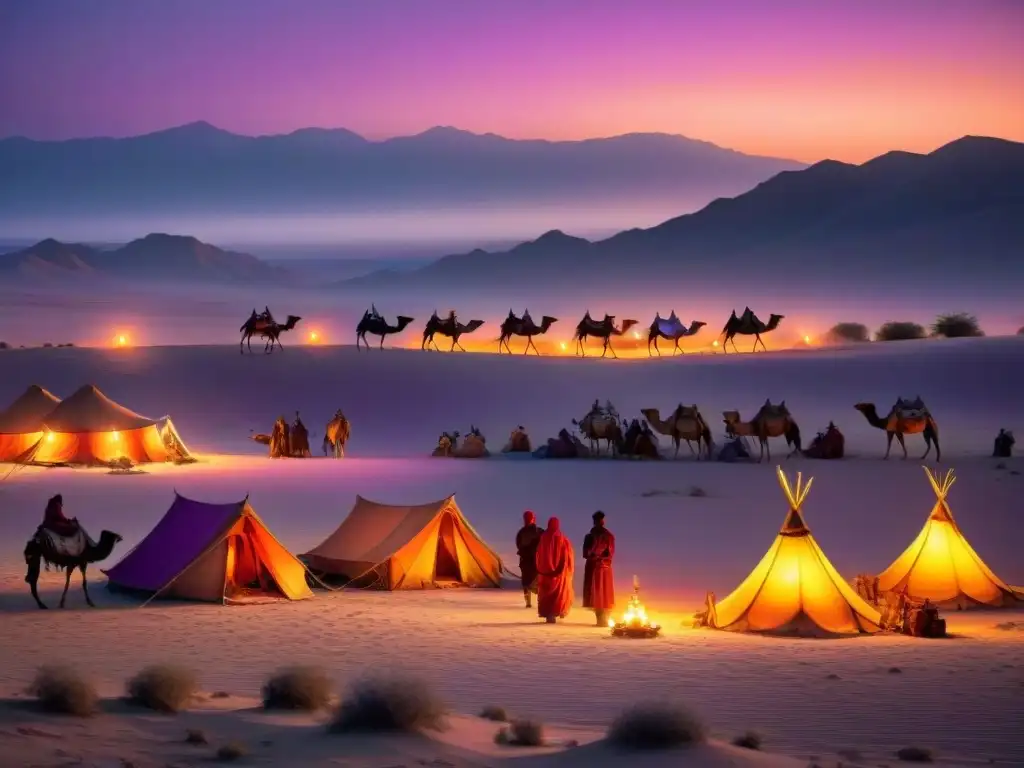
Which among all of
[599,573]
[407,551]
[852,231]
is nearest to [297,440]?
[407,551]

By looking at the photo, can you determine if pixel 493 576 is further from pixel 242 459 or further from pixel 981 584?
pixel 242 459

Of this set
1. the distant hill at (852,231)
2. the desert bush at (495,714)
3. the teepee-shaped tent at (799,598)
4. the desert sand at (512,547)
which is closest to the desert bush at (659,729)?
the desert sand at (512,547)

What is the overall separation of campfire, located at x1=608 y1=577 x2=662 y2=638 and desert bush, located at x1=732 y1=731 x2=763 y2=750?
507 cm

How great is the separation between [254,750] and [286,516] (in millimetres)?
16587

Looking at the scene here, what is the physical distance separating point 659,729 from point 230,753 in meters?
2.68

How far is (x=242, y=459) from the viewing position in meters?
38.0

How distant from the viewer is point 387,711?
1121 centimetres

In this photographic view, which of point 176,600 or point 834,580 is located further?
point 176,600

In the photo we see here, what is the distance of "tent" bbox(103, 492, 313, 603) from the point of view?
751 inches

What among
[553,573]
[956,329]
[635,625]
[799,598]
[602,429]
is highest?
[956,329]

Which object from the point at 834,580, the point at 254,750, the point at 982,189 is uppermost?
the point at 982,189

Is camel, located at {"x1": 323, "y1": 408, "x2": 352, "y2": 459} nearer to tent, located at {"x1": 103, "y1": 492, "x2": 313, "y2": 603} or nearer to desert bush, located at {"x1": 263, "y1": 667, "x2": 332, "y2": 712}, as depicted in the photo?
tent, located at {"x1": 103, "y1": 492, "x2": 313, "y2": 603}

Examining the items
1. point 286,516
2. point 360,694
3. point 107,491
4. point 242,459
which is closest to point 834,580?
point 360,694

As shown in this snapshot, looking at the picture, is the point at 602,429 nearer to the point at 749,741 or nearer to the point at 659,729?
the point at 749,741
